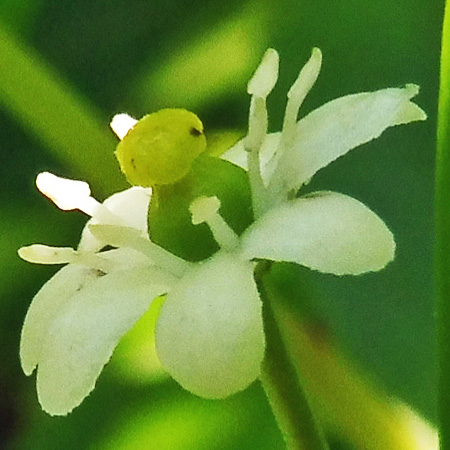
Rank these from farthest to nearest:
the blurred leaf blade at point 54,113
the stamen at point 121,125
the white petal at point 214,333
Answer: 1. the blurred leaf blade at point 54,113
2. the stamen at point 121,125
3. the white petal at point 214,333

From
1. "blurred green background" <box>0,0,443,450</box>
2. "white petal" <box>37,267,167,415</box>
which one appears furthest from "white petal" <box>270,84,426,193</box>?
"blurred green background" <box>0,0,443,450</box>

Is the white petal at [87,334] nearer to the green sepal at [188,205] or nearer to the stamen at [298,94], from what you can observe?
the green sepal at [188,205]

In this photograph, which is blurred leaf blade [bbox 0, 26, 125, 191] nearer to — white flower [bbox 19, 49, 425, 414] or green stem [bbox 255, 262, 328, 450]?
white flower [bbox 19, 49, 425, 414]

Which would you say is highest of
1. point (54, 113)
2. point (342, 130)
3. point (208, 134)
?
point (342, 130)

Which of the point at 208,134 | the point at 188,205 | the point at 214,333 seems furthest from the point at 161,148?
the point at 208,134

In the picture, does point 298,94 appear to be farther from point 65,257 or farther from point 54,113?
point 54,113

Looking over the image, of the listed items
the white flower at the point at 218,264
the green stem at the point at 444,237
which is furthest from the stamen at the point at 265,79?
the green stem at the point at 444,237

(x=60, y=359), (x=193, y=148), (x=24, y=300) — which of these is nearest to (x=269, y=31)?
(x=24, y=300)
